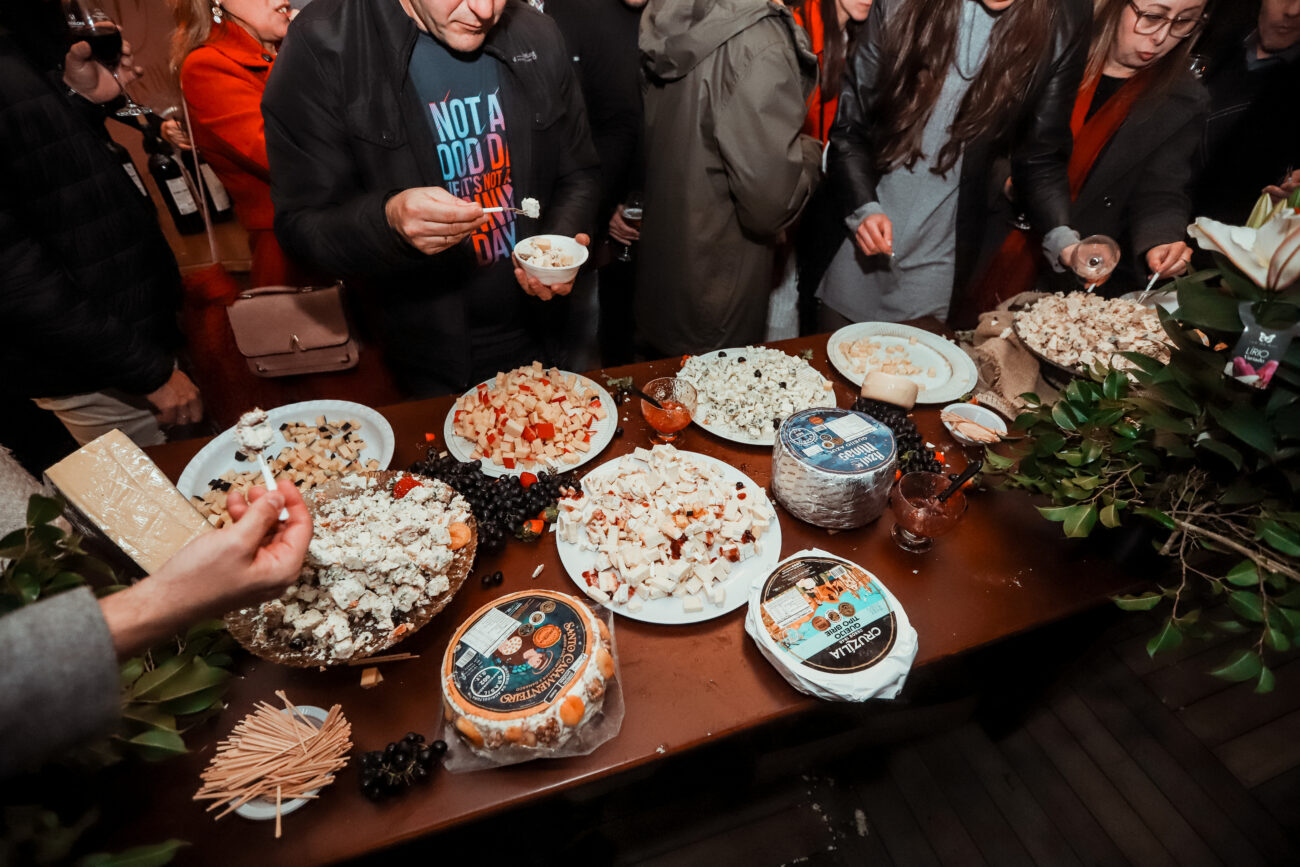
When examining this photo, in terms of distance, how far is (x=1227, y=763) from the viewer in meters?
2.61

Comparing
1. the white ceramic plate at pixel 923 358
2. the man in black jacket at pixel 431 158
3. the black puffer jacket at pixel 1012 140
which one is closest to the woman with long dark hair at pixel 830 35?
the black puffer jacket at pixel 1012 140

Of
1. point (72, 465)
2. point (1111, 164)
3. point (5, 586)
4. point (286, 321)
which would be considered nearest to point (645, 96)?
point (286, 321)

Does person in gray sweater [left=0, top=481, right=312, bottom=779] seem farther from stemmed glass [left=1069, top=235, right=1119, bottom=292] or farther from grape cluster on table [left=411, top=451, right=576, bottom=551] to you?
stemmed glass [left=1069, top=235, right=1119, bottom=292]

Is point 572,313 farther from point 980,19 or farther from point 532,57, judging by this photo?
point 980,19

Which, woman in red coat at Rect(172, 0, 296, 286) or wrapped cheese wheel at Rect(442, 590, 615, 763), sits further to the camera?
woman in red coat at Rect(172, 0, 296, 286)

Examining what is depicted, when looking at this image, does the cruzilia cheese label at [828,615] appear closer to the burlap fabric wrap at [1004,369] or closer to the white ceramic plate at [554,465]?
the white ceramic plate at [554,465]

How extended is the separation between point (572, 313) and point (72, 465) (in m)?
2.48

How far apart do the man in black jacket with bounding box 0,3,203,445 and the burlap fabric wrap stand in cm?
331

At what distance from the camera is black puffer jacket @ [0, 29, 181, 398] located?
1.94 meters

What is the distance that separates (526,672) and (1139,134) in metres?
3.84

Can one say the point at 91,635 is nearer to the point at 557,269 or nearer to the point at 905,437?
the point at 557,269

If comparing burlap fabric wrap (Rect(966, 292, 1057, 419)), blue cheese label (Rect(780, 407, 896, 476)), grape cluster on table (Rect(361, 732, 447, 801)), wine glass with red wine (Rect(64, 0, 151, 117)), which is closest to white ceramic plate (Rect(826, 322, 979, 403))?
burlap fabric wrap (Rect(966, 292, 1057, 419))

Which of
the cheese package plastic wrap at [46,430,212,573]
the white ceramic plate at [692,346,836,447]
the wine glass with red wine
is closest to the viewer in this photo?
the cheese package plastic wrap at [46,430,212,573]

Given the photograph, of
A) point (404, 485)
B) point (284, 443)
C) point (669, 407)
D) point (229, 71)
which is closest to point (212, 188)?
point (229, 71)
